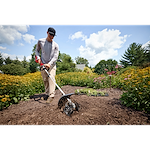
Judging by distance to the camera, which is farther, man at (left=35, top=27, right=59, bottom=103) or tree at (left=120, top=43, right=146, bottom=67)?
tree at (left=120, top=43, right=146, bottom=67)

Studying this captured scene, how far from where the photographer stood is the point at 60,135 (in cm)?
101

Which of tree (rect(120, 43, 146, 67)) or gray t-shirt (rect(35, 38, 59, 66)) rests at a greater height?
tree (rect(120, 43, 146, 67))

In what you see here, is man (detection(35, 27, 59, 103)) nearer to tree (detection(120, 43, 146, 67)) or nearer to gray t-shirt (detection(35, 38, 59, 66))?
gray t-shirt (detection(35, 38, 59, 66))

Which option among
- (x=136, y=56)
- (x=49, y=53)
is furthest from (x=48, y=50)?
(x=136, y=56)

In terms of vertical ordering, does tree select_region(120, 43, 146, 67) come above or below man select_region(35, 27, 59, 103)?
above

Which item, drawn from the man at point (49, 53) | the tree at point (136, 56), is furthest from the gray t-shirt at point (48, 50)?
the tree at point (136, 56)

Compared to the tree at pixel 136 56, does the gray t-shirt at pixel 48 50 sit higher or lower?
lower

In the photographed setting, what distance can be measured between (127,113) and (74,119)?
1.16 m

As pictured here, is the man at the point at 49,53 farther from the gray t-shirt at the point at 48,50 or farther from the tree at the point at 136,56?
the tree at the point at 136,56

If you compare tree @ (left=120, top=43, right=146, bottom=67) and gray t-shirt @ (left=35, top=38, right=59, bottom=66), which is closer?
Answer: gray t-shirt @ (left=35, top=38, right=59, bottom=66)

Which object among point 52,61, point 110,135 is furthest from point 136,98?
point 52,61

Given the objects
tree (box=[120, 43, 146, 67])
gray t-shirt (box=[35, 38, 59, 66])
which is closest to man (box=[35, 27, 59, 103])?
gray t-shirt (box=[35, 38, 59, 66])
